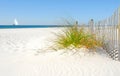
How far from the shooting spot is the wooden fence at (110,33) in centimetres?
628

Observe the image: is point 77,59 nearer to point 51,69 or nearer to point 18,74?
point 51,69

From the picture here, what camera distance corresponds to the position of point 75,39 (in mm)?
6812

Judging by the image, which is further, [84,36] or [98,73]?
[84,36]

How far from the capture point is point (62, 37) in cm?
720

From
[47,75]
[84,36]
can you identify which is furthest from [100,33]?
[47,75]

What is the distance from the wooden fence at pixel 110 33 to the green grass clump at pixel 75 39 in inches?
19.8

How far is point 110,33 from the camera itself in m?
7.51

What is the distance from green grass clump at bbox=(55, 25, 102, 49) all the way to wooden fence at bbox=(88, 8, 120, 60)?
1.65 feet

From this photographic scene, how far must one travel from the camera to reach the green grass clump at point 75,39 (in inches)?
262

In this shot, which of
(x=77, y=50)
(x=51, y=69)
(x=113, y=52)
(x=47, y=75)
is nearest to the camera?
(x=47, y=75)

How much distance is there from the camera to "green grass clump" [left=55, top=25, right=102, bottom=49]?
262 inches

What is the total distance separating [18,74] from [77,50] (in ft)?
6.13

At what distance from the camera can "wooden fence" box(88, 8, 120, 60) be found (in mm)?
6277

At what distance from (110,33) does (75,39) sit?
1.25 meters
